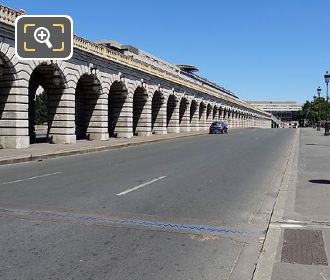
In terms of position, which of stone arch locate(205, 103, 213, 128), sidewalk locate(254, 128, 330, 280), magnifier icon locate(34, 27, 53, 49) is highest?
magnifier icon locate(34, 27, 53, 49)

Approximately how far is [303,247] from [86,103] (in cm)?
3158

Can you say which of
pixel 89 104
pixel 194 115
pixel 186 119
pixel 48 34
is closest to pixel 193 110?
pixel 194 115

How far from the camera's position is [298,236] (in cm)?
670

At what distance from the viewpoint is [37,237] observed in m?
6.41

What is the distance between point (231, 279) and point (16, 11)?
23169 millimetres

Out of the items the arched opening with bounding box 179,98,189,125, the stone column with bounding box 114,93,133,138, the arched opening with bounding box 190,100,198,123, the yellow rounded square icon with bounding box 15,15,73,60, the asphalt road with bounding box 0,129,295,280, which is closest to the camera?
the asphalt road with bounding box 0,129,295,280

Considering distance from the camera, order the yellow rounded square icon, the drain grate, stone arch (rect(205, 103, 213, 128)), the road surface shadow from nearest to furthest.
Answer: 1. the drain grate
2. the road surface shadow
3. the yellow rounded square icon
4. stone arch (rect(205, 103, 213, 128))

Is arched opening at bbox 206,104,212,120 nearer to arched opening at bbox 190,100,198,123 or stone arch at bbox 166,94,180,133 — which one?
arched opening at bbox 190,100,198,123

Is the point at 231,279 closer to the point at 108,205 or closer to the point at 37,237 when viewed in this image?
the point at 37,237

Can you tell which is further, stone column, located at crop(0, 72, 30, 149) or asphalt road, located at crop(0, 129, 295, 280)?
stone column, located at crop(0, 72, 30, 149)

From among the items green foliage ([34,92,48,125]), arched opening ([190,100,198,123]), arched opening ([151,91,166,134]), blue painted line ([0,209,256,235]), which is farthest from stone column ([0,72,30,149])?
green foliage ([34,92,48,125])

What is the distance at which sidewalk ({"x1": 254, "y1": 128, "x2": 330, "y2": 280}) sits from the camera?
5.11 metres

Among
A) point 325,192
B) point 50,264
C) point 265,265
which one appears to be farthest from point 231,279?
point 325,192

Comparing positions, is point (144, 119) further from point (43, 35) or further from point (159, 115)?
point (43, 35)
